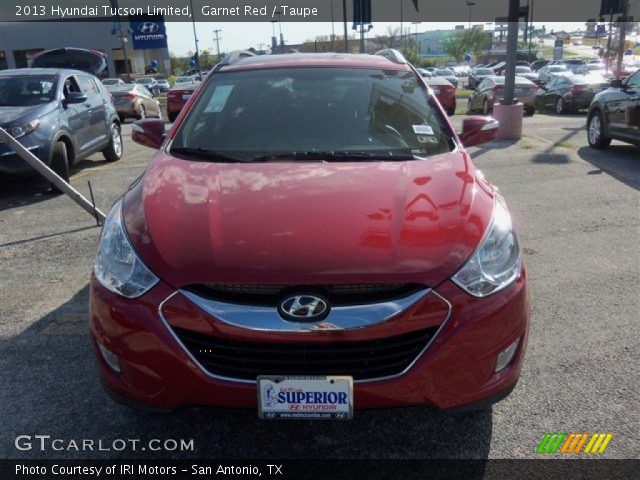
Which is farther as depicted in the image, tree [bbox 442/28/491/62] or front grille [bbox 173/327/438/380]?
tree [bbox 442/28/491/62]

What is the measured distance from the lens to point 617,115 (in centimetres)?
922

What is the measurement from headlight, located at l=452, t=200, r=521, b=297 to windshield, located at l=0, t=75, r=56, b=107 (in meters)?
7.23

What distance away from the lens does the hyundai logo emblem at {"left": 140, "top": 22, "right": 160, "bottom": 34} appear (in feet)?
153

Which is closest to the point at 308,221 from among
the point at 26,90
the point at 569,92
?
the point at 26,90

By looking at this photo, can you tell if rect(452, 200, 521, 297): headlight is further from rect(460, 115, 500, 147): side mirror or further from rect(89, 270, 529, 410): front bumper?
rect(460, 115, 500, 147): side mirror

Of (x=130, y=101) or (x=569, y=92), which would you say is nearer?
(x=130, y=101)

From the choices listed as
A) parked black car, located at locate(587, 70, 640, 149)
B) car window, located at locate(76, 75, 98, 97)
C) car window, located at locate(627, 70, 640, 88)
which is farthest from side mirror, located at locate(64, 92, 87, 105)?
car window, located at locate(627, 70, 640, 88)

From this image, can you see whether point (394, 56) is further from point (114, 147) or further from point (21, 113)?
point (114, 147)

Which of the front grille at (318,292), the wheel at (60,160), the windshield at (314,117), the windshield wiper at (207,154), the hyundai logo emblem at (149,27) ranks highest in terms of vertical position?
the hyundai logo emblem at (149,27)

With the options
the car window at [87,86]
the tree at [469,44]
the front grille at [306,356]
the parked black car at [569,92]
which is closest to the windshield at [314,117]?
the front grille at [306,356]

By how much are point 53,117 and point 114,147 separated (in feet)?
7.88

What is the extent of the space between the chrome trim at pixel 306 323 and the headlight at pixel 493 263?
23 centimetres
